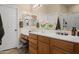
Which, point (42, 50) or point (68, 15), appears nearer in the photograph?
point (68, 15)

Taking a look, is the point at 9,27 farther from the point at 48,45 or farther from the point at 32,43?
the point at 48,45

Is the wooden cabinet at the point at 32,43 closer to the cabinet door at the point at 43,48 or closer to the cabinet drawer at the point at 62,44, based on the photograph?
the cabinet door at the point at 43,48

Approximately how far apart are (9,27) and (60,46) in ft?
2.87

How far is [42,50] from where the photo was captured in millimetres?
1896

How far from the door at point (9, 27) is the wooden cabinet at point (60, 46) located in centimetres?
61

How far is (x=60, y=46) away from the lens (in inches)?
71.4

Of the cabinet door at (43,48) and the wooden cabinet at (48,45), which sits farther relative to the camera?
the cabinet door at (43,48)

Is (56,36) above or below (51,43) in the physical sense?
above

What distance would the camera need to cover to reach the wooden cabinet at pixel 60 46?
1758 millimetres

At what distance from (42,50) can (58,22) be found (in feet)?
1.74

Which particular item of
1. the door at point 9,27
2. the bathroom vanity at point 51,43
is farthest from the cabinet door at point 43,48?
the door at point 9,27

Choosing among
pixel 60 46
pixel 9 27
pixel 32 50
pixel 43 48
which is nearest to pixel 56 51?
pixel 60 46
